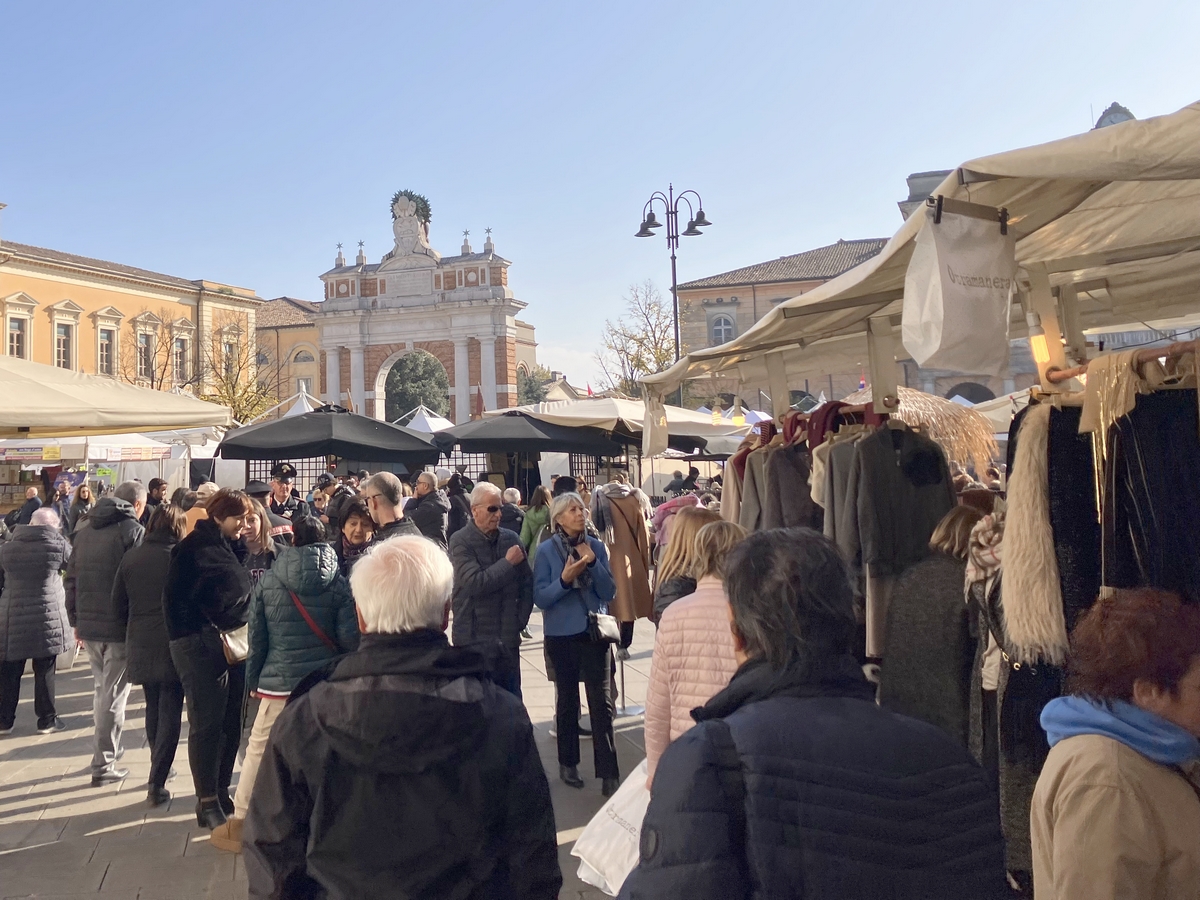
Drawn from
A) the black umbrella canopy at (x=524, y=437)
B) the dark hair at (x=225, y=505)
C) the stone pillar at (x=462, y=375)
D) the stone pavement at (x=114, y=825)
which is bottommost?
the stone pavement at (x=114, y=825)

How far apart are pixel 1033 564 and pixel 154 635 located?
4.77 m

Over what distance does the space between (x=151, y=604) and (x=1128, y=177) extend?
530cm

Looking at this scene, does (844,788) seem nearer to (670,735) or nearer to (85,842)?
(670,735)

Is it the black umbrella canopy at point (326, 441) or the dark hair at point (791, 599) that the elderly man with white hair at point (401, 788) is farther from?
the black umbrella canopy at point (326, 441)

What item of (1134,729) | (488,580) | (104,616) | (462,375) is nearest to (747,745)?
(1134,729)

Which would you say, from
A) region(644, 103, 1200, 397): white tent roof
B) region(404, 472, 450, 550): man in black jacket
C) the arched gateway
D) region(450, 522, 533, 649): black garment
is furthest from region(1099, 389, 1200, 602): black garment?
the arched gateway

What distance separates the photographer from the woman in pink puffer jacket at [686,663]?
3316 mm

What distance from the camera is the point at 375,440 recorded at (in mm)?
10273

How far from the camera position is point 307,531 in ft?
15.5

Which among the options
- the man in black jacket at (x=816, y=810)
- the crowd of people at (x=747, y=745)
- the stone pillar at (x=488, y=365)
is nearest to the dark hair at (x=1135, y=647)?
the crowd of people at (x=747, y=745)

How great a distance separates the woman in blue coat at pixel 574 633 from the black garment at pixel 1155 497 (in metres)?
3.41

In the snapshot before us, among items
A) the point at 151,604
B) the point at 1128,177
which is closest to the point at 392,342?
the point at 151,604

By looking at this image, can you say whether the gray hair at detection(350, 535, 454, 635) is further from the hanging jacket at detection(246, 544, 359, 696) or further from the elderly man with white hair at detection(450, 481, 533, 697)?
the elderly man with white hair at detection(450, 481, 533, 697)

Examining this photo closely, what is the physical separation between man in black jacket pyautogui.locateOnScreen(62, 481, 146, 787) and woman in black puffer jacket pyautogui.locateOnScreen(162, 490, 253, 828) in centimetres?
85
